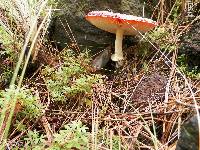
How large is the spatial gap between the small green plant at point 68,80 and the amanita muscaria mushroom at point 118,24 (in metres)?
0.30

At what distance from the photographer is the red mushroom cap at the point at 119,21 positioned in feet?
8.05

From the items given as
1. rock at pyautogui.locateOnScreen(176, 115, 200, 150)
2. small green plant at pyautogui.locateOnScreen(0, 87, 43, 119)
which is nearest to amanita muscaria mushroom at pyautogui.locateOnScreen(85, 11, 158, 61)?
small green plant at pyautogui.locateOnScreen(0, 87, 43, 119)

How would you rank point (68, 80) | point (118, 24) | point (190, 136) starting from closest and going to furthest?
point (190, 136), point (68, 80), point (118, 24)

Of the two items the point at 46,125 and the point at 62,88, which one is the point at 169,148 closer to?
the point at 46,125

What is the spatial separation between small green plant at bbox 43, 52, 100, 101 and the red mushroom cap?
0.33m

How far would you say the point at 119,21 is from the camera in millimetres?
2502

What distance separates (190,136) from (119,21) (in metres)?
1.22

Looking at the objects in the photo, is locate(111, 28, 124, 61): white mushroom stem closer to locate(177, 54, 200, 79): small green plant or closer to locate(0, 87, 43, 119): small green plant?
locate(177, 54, 200, 79): small green plant

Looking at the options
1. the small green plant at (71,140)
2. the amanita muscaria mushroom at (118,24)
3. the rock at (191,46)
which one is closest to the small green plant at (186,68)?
the rock at (191,46)

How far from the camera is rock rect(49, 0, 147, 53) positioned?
9.71 ft

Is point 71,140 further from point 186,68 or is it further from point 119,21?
point 186,68

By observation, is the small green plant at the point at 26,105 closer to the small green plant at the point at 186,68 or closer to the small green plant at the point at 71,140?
the small green plant at the point at 71,140

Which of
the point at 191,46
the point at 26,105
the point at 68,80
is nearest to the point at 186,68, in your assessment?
the point at 191,46

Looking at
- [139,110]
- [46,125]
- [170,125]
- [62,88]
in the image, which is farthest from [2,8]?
[170,125]
